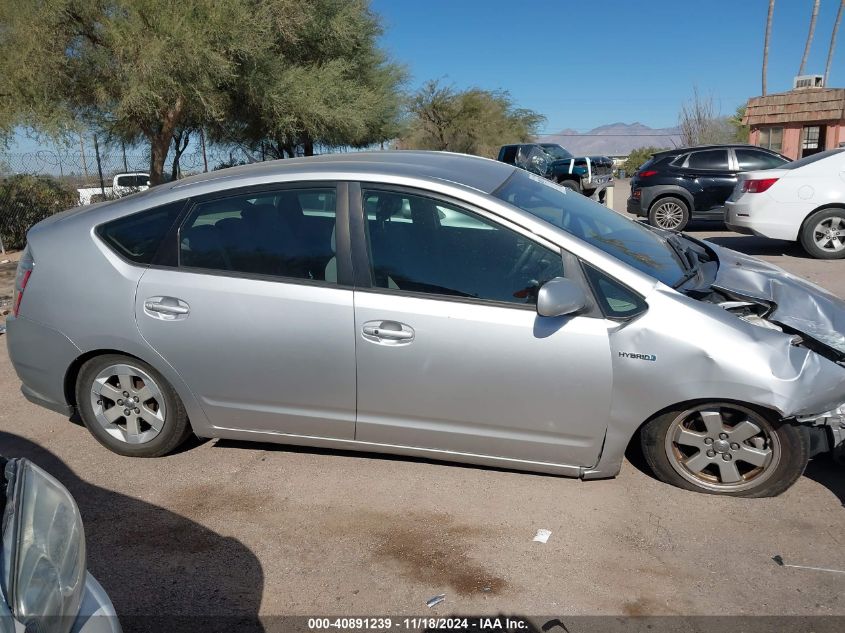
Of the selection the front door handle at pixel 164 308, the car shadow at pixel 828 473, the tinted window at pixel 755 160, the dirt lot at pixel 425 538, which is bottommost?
the dirt lot at pixel 425 538

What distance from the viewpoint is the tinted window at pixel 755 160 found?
1256cm

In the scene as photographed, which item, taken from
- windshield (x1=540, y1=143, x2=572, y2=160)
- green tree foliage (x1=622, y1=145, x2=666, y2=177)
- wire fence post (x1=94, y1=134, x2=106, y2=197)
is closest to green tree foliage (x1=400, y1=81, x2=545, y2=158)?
green tree foliage (x1=622, y1=145, x2=666, y2=177)

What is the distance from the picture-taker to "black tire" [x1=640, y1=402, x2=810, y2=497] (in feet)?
11.0

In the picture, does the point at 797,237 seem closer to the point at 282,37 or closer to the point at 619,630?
the point at 619,630

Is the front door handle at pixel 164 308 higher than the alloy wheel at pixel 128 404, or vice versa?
the front door handle at pixel 164 308

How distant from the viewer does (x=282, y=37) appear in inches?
579

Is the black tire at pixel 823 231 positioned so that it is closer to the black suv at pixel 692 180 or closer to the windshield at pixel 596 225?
the black suv at pixel 692 180

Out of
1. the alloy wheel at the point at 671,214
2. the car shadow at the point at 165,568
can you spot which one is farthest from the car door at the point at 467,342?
the alloy wheel at the point at 671,214

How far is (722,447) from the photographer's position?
3.46 metres

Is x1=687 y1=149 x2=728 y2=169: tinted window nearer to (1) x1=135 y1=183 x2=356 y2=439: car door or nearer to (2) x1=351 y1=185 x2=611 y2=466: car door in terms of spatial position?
(2) x1=351 y1=185 x2=611 y2=466: car door

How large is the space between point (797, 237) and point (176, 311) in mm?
8839

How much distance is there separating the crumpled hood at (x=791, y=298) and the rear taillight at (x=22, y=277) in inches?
149

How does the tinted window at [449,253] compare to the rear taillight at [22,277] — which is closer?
the tinted window at [449,253]

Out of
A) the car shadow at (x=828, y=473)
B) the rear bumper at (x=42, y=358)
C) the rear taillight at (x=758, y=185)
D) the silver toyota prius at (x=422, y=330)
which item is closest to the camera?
the silver toyota prius at (x=422, y=330)
